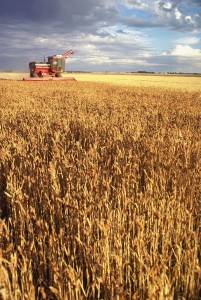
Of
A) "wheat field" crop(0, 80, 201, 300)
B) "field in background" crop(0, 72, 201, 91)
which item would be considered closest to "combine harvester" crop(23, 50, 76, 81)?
"field in background" crop(0, 72, 201, 91)

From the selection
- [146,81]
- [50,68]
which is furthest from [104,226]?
[146,81]

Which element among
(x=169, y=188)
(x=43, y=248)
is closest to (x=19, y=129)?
(x=169, y=188)

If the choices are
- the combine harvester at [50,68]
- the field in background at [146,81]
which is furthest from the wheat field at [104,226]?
the combine harvester at [50,68]

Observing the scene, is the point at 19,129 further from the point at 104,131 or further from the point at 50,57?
the point at 50,57

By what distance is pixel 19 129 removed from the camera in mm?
6031

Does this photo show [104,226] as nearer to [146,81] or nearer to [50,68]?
[50,68]

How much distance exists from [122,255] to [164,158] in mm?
1865

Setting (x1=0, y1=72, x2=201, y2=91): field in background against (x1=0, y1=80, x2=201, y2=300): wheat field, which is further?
(x1=0, y1=72, x2=201, y2=91): field in background

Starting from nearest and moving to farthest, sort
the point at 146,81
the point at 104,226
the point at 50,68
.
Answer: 1. the point at 104,226
2. the point at 50,68
3. the point at 146,81

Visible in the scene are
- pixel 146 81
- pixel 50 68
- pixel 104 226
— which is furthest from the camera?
pixel 146 81

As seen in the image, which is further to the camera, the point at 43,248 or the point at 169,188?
the point at 169,188

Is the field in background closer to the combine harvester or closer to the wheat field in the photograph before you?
the combine harvester

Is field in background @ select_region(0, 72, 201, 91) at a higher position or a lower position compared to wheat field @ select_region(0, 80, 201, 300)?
higher

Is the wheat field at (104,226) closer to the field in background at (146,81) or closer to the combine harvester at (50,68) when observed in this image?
the field in background at (146,81)
